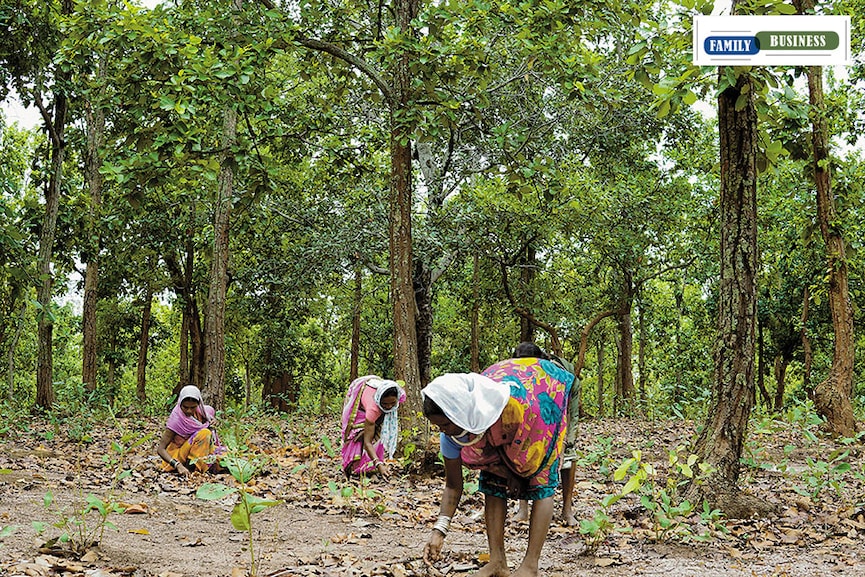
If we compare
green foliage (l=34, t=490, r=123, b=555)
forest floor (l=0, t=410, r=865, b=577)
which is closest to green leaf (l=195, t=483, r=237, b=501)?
forest floor (l=0, t=410, r=865, b=577)

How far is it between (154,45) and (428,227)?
857 cm

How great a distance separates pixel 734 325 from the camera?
6.18 m

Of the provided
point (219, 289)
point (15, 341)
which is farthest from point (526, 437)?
point (15, 341)

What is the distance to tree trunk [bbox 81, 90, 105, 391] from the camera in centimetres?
1560

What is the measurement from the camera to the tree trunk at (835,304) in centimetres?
1089

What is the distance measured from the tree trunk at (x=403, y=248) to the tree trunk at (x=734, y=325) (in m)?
3.72

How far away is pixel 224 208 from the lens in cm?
1312

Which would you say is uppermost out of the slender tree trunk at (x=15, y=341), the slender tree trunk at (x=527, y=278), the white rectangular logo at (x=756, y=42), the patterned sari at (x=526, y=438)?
the white rectangular logo at (x=756, y=42)

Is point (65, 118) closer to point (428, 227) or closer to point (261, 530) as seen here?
point (428, 227)

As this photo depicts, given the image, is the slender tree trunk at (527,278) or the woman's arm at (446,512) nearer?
the woman's arm at (446,512)

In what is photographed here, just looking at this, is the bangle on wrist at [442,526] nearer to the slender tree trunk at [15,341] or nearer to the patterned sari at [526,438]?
the patterned sari at [526,438]

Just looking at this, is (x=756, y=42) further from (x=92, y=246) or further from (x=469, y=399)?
(x=92, y=246)

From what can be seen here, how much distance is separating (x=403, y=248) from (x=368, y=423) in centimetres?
210

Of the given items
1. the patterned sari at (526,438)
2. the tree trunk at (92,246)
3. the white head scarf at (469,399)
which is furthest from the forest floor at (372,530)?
the tree trunk at (92,246)
